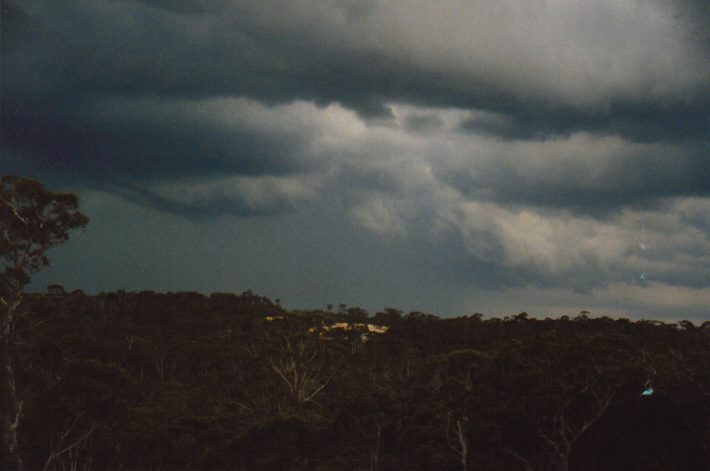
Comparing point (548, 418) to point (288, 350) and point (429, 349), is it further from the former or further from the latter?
point (429, 349)

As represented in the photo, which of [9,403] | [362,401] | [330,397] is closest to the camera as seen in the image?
[9,403]

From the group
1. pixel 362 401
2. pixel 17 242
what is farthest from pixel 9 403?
pixel 362 401

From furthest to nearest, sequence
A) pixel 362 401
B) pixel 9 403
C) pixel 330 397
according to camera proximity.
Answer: pixel 330 397 < pixel 362 401 < pixel 9 403

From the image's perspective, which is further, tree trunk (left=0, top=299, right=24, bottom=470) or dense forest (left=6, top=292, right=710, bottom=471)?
dense forest (left=6, top=292, right=710, bottom=471)

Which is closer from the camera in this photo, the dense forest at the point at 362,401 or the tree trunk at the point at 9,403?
the tree trunk at the point at 9,403


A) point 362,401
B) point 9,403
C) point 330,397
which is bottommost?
point 330,397

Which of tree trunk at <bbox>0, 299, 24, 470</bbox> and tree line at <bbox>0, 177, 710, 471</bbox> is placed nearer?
tree trunk at <bbox>0, 299, 24, 470</bbox>

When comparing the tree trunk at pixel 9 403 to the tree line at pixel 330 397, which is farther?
the tree line at pixel 330 397

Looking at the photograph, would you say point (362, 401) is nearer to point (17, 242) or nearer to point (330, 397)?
point (330, 397)
